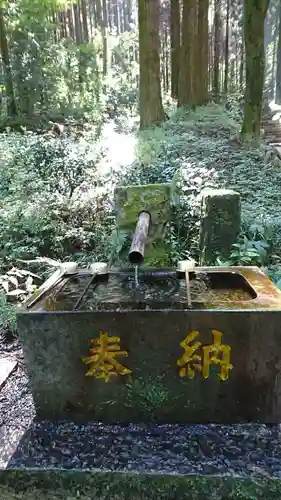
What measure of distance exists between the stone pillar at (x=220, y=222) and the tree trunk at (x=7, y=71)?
1102 centimetres

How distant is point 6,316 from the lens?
3865 mm

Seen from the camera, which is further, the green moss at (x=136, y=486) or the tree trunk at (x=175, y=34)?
the tree trunk at (x=175, y=34)

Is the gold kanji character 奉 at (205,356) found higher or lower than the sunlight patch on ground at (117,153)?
lower

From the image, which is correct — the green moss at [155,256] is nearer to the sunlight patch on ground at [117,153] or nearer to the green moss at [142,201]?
the green moss at [142,201]

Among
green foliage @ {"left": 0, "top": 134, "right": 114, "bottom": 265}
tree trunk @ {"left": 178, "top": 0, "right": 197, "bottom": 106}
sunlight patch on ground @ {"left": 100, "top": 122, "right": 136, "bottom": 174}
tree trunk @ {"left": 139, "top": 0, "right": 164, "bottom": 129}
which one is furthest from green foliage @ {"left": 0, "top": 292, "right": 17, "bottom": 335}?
tree trunk @ {"left": 178, "top": 0, "right": 197, "bottom": 106}

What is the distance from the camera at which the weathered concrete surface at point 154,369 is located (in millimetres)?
2131

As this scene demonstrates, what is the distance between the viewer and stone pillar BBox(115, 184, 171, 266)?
10.7 feet

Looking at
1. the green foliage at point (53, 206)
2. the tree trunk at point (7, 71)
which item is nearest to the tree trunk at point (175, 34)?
the tree trunk at point (7, 71)

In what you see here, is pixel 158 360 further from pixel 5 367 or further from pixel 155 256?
pixel 5 367

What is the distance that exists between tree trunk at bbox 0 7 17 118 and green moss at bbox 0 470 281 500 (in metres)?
13.2

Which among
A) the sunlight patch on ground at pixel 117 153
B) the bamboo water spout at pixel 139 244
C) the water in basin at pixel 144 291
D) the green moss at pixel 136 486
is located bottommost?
the green moss at pixel 136 486

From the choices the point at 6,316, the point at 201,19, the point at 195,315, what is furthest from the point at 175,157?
the point at 201,19

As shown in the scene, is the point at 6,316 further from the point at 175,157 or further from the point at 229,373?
the point at 175,157

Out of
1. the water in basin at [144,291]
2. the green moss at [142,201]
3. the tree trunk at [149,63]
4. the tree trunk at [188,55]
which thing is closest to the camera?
the water in basin at [144,291]
